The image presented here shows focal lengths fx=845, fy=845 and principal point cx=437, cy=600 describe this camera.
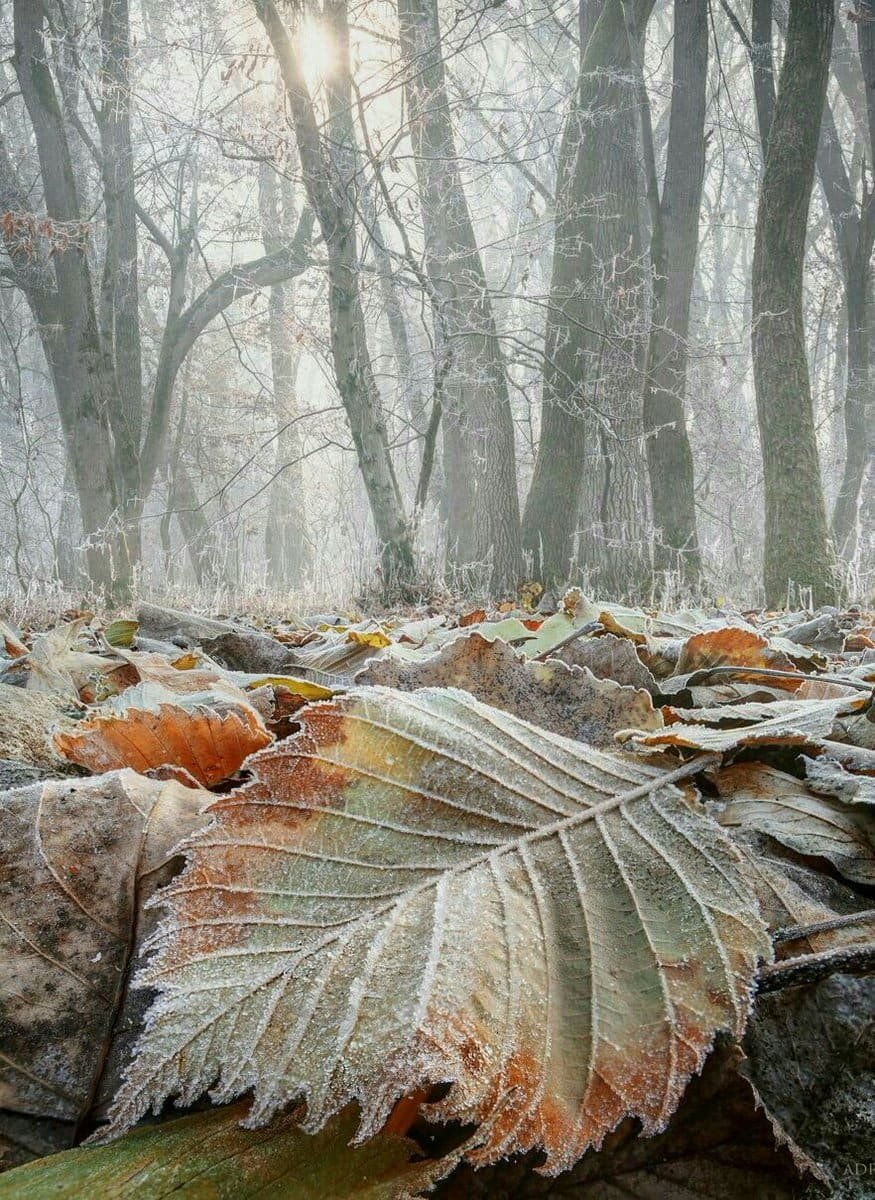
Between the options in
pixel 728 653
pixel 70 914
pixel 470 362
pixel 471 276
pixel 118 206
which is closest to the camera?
pixel 70 914

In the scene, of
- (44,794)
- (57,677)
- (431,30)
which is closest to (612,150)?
(431,30)

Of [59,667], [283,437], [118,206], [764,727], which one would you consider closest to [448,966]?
[764,727]

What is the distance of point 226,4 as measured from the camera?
12.5m

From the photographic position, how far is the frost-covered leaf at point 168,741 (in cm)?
88

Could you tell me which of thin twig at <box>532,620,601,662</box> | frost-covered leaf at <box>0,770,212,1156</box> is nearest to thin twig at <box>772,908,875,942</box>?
frost-covered leaf at <box>0,770,212,1156</box>

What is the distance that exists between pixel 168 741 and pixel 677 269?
32.1 feet

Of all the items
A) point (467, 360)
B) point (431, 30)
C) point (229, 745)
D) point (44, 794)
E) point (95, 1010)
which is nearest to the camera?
point (95, 1010)

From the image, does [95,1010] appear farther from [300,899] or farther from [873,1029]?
[873,1029]

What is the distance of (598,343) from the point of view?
330 inches

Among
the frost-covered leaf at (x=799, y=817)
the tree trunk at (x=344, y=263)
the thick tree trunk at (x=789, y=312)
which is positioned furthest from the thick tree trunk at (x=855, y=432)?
the frost-covered leaf at (x=799, y=817)

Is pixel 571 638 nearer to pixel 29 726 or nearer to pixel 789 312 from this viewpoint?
pixel 29 726

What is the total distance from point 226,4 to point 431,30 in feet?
21.2

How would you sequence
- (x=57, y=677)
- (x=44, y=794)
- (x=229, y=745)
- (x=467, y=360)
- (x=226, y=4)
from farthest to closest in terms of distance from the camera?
(x=226, y=4)
(x=467, y=360)
(x=57, y=677)
(x=229, y=745)
(x=44, y=794)

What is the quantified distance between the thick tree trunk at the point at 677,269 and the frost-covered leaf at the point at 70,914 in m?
8.37
